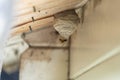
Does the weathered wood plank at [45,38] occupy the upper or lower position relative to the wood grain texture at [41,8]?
lower

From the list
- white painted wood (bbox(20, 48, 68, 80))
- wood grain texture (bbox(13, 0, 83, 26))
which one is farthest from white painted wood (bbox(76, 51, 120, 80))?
white painted wood (bbox(20, 48, 68, 80))

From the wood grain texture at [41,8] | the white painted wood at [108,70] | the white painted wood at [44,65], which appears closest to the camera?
the white painted wood at [108,70]

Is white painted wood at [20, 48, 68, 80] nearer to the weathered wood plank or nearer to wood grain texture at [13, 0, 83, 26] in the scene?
the weathered wood plank

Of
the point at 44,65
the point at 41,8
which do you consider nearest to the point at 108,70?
the point at 41,8

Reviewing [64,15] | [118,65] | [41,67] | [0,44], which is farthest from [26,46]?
[0,44]

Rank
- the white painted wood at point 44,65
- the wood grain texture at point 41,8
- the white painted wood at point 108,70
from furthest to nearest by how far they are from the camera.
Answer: the white painted wood at point 44,65
the wood grain texture at point 41,8
the white painted wood at point 108,70

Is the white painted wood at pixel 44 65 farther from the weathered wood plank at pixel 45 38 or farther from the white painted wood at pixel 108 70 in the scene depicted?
the white painted wood at pixel 108 70

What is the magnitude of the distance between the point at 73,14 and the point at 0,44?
6.52 ft

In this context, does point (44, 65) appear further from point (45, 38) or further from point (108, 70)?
point (108, 70)

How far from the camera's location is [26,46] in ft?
8.70

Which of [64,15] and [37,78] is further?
[37,78]

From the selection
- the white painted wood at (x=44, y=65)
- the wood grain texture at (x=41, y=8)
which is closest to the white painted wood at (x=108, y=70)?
the wood grain texture at (x=41, y=8)

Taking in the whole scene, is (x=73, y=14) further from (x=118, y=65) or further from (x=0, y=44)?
(x=0, y=44)

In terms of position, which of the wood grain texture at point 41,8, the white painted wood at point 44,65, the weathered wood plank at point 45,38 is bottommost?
the white painted wood at point 44,65
